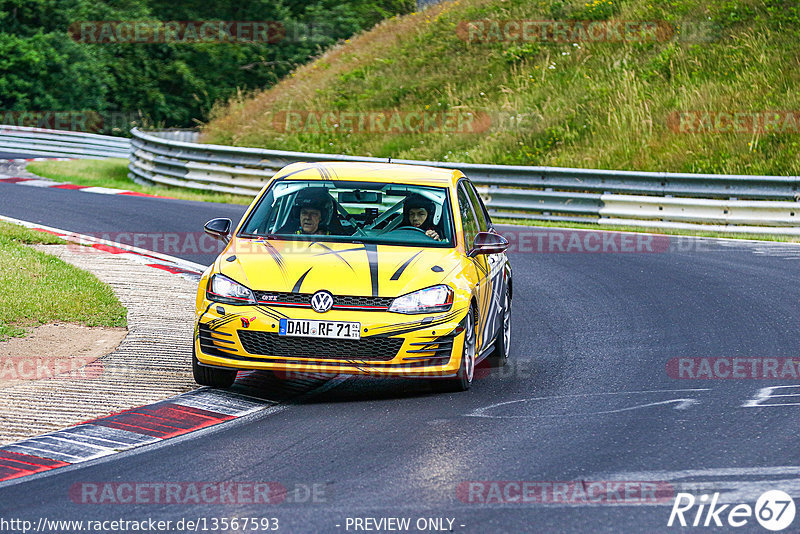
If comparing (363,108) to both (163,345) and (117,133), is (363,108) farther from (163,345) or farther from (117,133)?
(163,345)

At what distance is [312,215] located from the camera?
9.19m

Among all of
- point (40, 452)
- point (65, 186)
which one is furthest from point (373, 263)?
point (65, 186)

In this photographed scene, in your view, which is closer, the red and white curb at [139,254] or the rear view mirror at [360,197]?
the rear view mirror at [360,197]

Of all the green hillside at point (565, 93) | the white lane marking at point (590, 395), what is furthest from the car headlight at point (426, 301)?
the green hillside at point (565, 93)

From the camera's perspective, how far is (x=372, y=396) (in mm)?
8359

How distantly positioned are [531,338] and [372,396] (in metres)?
2.80

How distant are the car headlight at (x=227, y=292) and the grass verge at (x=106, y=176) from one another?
15685mm

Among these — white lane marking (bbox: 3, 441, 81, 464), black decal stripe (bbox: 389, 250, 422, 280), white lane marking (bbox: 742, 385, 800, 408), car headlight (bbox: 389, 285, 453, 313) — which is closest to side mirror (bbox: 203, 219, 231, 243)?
black decal stripe (bbox: 389, 250, 422, 280)

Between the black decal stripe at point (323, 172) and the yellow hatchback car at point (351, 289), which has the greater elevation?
the black decal stripe at point (323, 172)

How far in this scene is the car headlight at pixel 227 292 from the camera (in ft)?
26.4

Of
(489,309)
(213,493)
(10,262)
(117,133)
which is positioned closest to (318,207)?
(489,309)

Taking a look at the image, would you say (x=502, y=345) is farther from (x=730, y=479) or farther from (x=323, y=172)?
(x=730, y=479)

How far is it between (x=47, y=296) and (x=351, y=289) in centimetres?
445

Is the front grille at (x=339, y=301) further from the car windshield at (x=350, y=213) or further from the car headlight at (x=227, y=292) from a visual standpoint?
the car windshield at (x=350, y=213)
